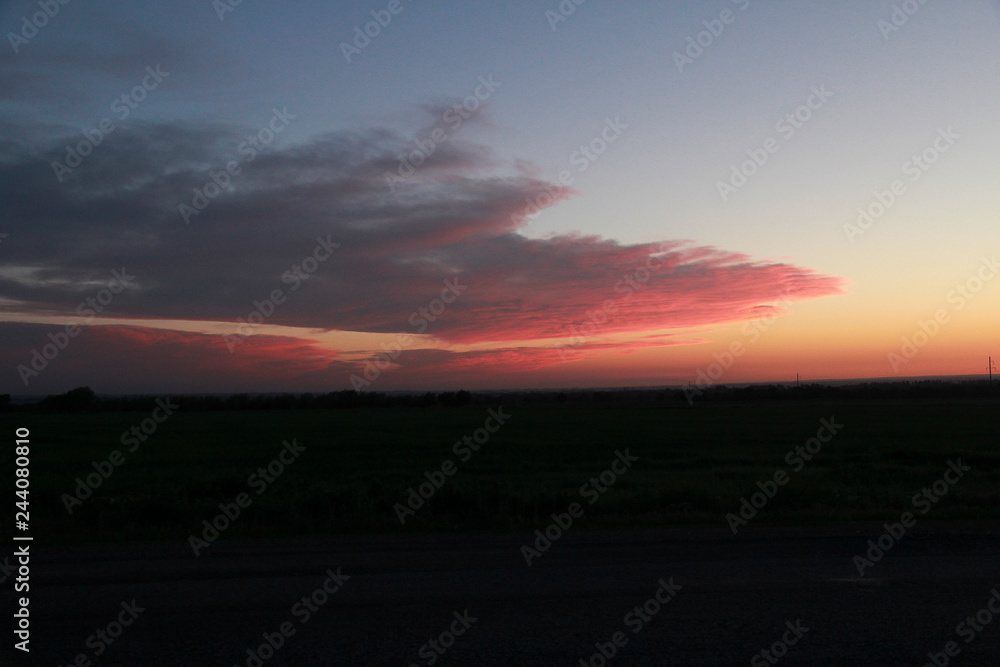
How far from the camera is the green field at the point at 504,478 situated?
1212cm

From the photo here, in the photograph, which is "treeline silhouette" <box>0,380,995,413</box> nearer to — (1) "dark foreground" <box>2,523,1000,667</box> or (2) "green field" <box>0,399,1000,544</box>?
(2) "green field" <box>0,399,1000,544</box>

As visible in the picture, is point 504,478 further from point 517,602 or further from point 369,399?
point 369,399

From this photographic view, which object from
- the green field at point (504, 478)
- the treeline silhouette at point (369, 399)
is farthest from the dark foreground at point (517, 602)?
the treeline silhouette at point (369, 399)

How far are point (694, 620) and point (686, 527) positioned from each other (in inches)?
194

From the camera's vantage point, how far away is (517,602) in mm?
6840

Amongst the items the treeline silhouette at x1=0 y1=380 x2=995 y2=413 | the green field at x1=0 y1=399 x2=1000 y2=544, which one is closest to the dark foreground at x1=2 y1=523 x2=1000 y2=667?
the green field at x1=0 y1=399 x2=1000 y2=544

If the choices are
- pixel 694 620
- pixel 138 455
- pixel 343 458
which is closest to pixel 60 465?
pixel 138 455

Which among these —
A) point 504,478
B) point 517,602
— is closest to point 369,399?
point 504,478

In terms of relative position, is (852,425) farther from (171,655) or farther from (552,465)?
(171,655)

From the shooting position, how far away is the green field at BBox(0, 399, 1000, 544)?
39.8ft

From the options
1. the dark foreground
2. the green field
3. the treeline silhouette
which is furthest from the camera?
the treeline silhouette

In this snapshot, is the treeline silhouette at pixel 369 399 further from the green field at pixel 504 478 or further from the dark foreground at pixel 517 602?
the dark foreground at pixel 517 602

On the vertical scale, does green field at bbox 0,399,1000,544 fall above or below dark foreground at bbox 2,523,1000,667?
below

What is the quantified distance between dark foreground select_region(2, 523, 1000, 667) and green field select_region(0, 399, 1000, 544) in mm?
2243
